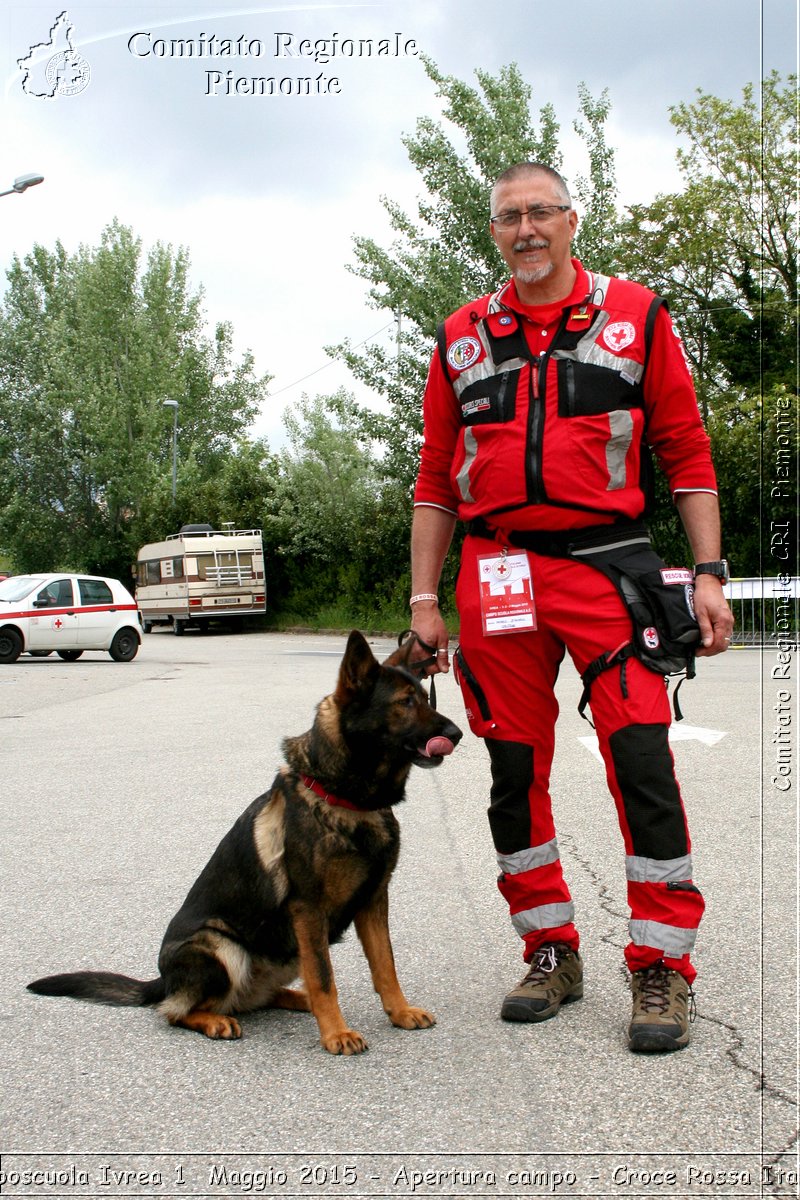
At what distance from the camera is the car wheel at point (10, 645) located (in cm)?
2154

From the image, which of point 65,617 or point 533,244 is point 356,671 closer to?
point 533,244

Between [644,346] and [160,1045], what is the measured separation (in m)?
2.46

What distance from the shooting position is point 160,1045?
11.6 ft

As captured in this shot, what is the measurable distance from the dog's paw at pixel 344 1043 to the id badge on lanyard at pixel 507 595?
1.23 metres

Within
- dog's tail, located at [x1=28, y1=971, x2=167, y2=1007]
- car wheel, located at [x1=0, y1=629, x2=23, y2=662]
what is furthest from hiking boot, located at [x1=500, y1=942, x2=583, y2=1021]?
car wheel, located at [x1=0, y1=629, x2=23, y2=662]

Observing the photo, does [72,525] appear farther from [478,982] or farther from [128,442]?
[478,982]

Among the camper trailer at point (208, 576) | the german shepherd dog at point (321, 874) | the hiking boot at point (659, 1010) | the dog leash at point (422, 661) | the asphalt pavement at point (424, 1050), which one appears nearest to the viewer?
the asphalt pavement at point (424, 1050)

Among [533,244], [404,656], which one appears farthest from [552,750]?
[533,244]

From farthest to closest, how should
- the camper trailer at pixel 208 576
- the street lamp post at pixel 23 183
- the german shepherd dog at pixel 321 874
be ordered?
the camper trailer at pixel 208 576, the street lamp post at pixel 23 183, the german shepherd dog at pixel 321 874

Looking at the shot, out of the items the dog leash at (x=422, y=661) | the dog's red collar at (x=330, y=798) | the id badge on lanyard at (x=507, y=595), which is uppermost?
the id badge on lanyard at (x=507, y=595)

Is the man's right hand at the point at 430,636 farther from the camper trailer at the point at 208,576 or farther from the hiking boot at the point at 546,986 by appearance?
the camper trailer at the point at 208,576

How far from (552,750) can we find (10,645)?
19.2 m

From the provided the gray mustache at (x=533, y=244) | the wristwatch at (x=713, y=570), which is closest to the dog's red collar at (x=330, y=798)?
the wristwatch at (x=713, y=570)

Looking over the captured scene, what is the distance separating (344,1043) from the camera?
346 cm
